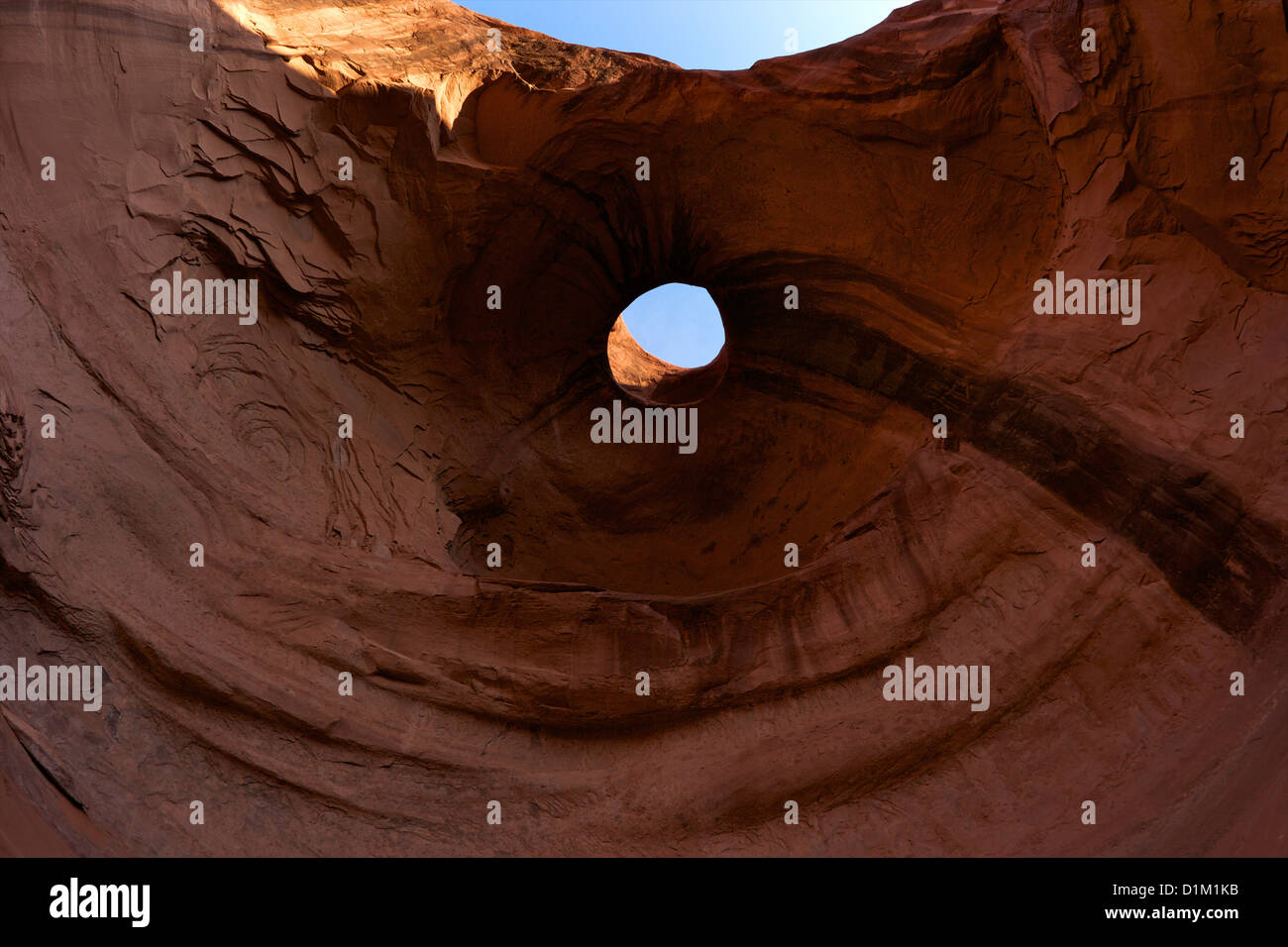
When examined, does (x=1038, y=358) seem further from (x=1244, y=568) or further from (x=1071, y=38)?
(x=1071, y=38)

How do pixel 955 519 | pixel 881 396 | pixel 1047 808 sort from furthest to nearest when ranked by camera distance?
pixel 881 396, pixel 955 519, pixel 1047 808

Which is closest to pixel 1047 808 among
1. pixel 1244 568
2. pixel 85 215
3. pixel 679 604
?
pixel 1244 568

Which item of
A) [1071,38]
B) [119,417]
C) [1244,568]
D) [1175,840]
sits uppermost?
[1071,38]

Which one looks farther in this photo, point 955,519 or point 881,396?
point 881,396

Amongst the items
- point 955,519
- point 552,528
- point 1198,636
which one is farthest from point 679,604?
point 1198,636

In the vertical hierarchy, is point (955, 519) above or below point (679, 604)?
above

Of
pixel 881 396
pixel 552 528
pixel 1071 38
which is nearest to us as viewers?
pixel 1071 38
